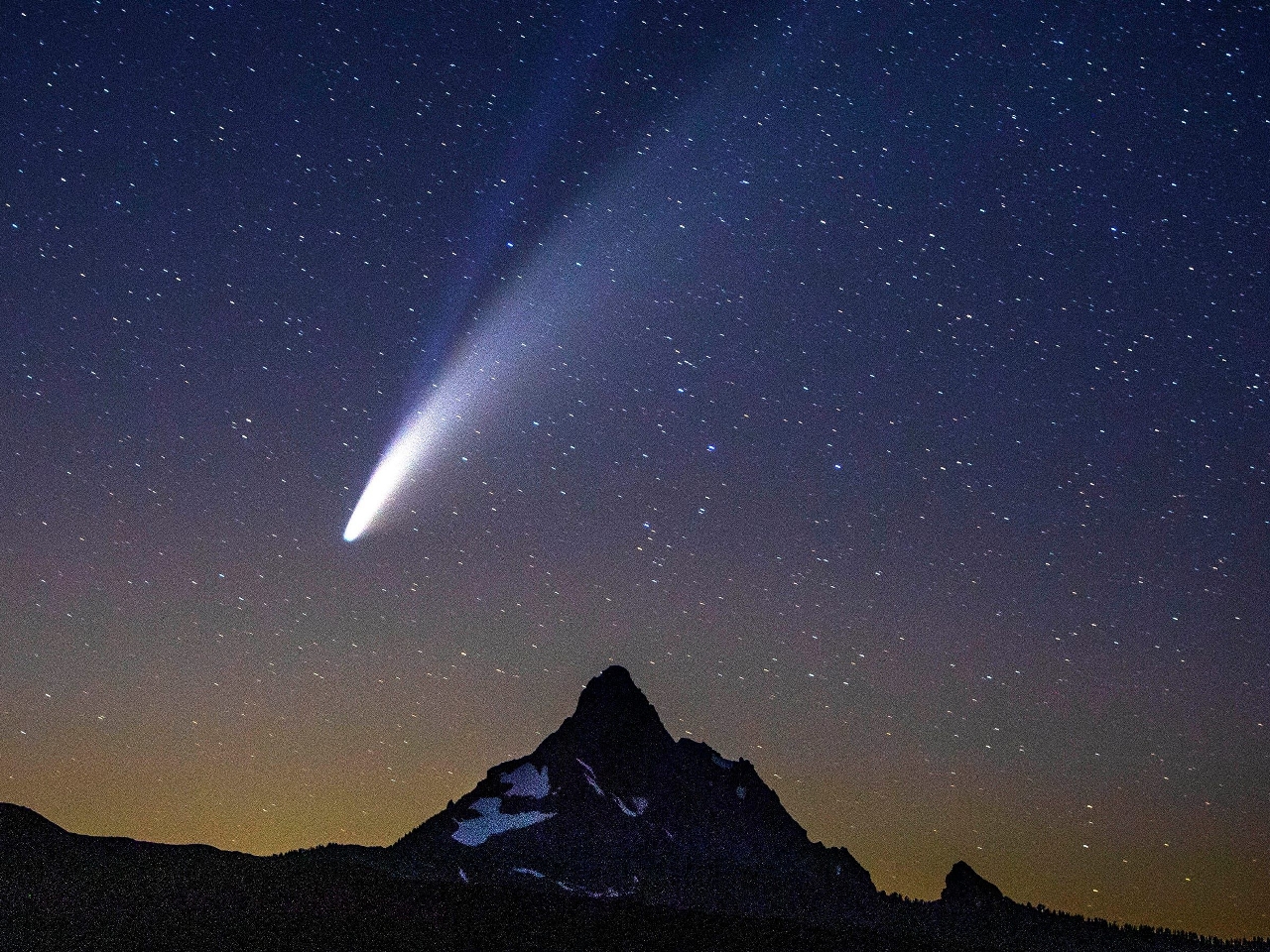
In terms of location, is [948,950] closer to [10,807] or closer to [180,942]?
[180,942]

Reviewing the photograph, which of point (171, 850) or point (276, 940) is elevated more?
point (171, 850)

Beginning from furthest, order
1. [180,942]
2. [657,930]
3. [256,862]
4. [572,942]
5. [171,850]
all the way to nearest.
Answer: [171,850] < [256,862] < [657,930] < [572,942] < [180,942]

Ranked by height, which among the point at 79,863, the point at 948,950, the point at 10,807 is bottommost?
the point at 948,950

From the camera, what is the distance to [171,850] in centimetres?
8531

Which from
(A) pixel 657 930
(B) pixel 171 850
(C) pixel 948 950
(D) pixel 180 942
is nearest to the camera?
(D) pixel 180 942

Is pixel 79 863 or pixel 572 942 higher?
pixel 79 863

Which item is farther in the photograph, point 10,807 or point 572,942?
point 10,807

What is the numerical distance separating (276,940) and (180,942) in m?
4.19

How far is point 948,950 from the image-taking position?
68.6 metres

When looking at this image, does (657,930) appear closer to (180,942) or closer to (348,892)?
(348,892)

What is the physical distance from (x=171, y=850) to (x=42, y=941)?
113 ft

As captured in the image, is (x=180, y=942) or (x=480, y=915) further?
(x=480, y=915)

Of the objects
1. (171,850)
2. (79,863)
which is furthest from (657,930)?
(79,863)

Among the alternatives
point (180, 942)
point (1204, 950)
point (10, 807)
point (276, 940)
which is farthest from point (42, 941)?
point (1204, 950)
